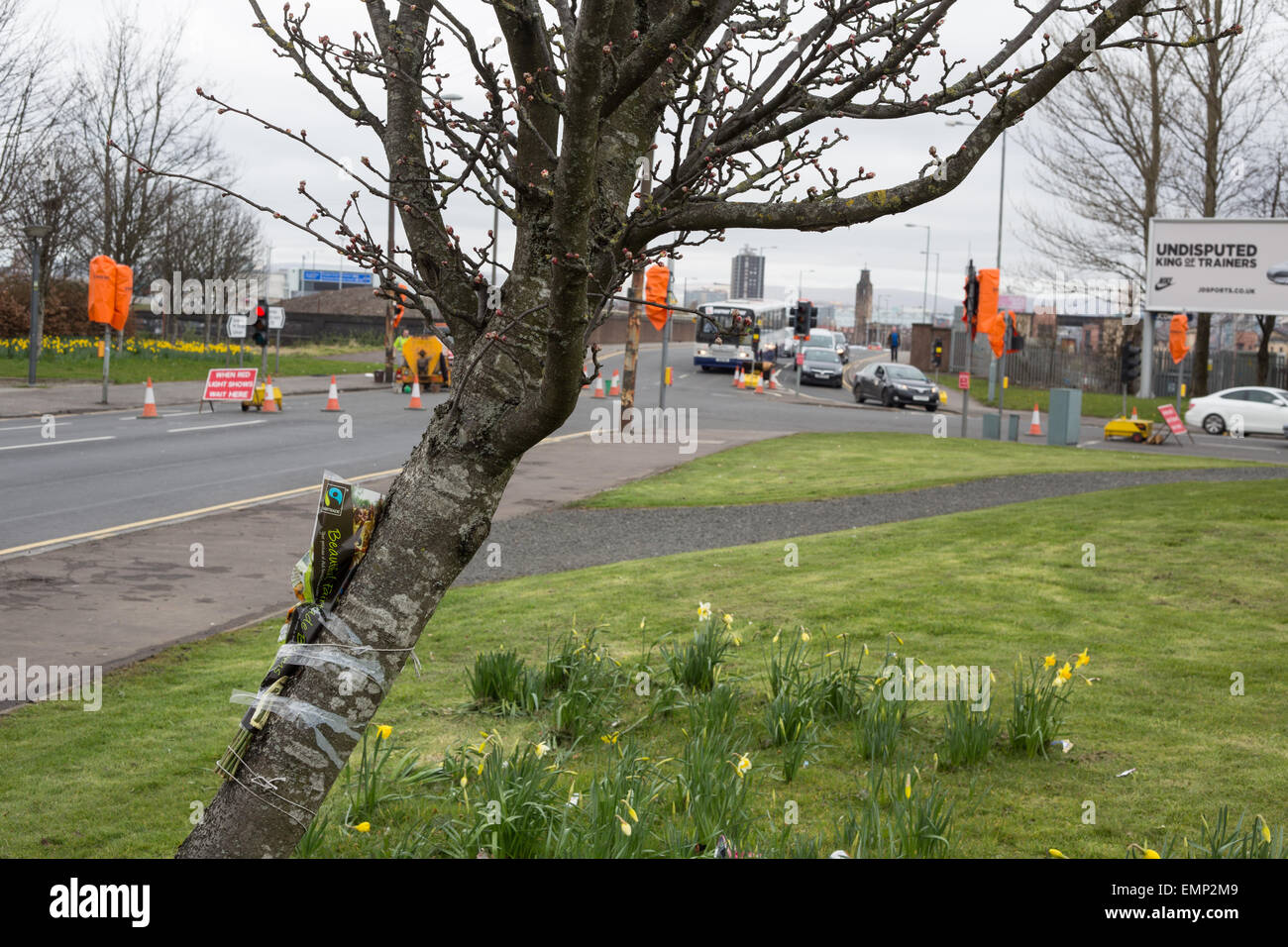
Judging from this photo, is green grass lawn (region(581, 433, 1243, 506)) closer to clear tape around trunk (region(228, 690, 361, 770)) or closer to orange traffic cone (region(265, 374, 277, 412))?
orange traffic cone (region(265, 374, 277, 412))

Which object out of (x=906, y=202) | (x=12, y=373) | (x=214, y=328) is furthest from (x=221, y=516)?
(x=214, y=328)

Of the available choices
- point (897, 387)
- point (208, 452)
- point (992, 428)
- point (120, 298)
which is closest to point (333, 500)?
point (208, 452)

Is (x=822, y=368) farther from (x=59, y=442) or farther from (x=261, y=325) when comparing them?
(x=59, y=442)

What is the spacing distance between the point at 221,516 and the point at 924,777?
415 inches

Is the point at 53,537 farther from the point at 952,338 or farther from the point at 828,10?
the point at 952,338

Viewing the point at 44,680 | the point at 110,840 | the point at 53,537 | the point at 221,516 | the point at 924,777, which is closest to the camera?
the point at 110,840

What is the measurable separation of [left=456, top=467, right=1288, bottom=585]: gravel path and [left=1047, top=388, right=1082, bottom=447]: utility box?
1091 centimetres

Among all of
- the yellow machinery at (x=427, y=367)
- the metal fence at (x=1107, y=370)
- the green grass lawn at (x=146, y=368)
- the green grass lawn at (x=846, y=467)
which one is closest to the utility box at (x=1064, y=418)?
the green grass lawn at (x=846, y=467)

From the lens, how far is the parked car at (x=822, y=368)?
2133 inches

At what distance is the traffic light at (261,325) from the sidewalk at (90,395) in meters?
1.62

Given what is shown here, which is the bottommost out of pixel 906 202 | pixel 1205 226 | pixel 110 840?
pixel 110 840

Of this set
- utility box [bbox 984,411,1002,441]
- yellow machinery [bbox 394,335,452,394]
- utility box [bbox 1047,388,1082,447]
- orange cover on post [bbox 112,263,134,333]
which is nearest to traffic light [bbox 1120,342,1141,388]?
utility box [bbox 1047,388,1082,447]

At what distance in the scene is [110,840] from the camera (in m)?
4.86

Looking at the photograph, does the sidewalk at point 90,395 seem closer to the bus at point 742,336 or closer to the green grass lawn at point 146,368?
the green grass lawn at point 146,368
